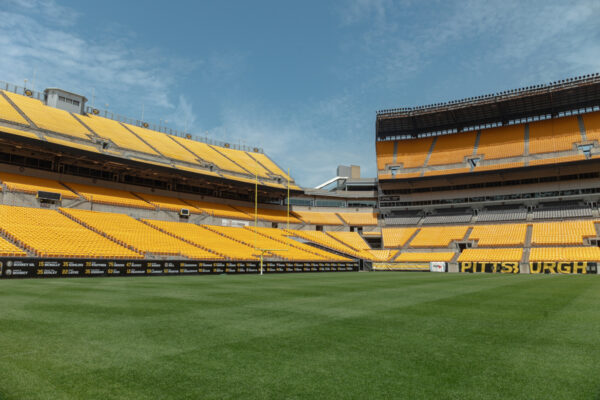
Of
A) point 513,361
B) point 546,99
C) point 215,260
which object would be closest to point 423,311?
point 513,361

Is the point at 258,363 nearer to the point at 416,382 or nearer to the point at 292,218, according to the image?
the point at 416,382

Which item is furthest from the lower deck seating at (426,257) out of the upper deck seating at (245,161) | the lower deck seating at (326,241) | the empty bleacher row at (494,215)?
the upper deck seating at (245,161)

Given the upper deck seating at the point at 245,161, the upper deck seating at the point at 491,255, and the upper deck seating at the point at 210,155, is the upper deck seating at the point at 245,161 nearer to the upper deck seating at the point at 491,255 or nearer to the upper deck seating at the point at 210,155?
the upper deck seating at the point at 210,155

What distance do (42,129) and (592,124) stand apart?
204ft

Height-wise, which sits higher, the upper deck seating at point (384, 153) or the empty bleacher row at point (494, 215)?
the upper deck seating at point (384, 153)

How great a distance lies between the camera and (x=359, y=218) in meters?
59.4

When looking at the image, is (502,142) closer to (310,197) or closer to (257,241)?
(310,197)

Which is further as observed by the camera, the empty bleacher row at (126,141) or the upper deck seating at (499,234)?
the upper deck seating at (499,234)

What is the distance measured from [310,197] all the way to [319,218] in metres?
4.55

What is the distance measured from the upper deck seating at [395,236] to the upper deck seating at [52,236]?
34.2m

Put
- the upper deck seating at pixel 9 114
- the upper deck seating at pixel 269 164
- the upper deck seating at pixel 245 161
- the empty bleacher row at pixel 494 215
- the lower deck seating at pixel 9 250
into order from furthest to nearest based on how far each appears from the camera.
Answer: the upper deck seating at pixel 269 164
the upper deck seating at pixel 245 161
the empty bleacher row at pixel 494 215
the upper deck seating at pixel 9 114
the lower deck seating at pixel 9 250

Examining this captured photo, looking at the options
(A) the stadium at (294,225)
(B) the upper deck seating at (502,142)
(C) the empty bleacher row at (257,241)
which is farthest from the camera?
(B) the upper deck seating at (502,142)

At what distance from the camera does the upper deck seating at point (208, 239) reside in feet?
105

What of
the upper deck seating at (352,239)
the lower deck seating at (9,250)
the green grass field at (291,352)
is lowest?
the green grass field at (291,352)
